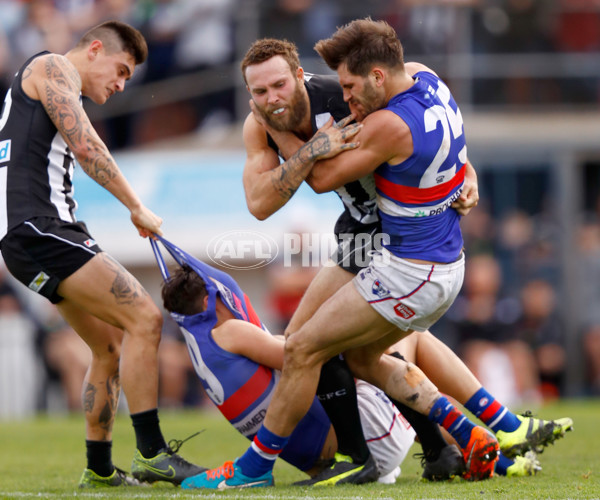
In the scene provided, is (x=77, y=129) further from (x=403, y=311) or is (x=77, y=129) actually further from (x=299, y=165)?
(x=403, y=311)

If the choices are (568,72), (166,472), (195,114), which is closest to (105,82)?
(166,472)

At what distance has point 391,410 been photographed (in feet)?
17.8

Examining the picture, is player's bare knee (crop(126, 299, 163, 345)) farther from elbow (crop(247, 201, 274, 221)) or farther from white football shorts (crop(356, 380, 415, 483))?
white football shorts (crop(356, 380, 415, 483))

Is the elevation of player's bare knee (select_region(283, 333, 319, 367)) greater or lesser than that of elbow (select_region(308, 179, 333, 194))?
lesser

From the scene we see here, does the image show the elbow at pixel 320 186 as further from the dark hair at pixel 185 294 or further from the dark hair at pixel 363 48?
the dark hair at pixel 185 294

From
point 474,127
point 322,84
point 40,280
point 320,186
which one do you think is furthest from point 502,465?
point 474,127

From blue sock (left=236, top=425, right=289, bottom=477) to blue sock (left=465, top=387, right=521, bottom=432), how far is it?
1075mm

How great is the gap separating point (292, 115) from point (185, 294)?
113cm

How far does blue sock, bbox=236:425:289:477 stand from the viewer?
16.3ft

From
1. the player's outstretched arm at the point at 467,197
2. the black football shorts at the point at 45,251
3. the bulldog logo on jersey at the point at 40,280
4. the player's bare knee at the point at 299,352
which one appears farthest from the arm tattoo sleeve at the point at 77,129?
the player's outstretched arm at the point at 467,197

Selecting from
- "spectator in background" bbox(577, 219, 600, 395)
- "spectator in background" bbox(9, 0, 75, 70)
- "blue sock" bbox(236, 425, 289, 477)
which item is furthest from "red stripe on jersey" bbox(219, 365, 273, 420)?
"spectator in background" bbox(9, 0, 75, 70)

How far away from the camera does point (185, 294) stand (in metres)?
5.25

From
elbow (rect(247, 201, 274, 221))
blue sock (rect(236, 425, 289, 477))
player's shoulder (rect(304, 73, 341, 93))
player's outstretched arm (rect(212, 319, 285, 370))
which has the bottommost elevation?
blue sock (rect(236, 425, 289, 477))

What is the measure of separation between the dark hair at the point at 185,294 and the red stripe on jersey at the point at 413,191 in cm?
116
